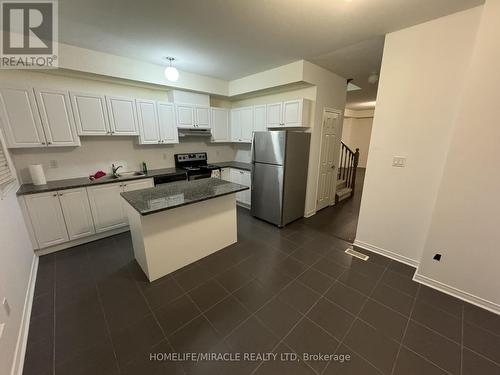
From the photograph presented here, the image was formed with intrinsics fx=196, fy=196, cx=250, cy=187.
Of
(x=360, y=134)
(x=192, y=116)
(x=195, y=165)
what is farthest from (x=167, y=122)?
(x=360, y=134)

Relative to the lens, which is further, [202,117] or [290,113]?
[202,117]

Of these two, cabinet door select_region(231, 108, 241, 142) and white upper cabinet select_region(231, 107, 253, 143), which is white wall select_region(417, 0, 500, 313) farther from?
cabinet door select_region(231, 108, 241, 142)

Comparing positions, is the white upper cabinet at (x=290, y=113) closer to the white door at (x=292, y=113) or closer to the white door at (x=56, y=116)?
the white door at (x=292, y=113)

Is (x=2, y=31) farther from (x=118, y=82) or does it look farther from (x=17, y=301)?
(x=17, y=301)

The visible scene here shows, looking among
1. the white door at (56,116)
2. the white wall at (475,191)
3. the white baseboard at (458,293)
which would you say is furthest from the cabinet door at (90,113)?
the white baseboard at (458,293)

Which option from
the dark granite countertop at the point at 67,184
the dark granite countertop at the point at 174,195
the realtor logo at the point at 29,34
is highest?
the realtor logo at the point at 29,34

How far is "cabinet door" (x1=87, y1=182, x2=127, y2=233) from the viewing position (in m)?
2.99

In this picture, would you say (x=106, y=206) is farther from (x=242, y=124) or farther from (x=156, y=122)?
(x=242, y=124)

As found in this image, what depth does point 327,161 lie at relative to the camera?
165 inches

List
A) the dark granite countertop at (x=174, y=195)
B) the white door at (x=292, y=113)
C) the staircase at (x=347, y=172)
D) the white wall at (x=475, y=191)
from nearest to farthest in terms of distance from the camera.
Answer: the white wall at (x=475, y=191), the dark granite countertop at (x=174, y=195), the white door at (x=292, y=113), the staircase at (x=347, y=172)

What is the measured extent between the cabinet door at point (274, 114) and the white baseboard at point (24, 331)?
4017mm

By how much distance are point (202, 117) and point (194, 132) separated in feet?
1.31

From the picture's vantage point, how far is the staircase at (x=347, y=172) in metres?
5.33

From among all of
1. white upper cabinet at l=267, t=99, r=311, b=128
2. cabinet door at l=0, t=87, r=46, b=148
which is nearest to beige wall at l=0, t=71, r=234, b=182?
cabinet door at l=0, t=87, r=46, b=148
